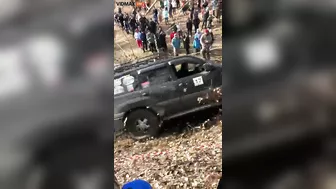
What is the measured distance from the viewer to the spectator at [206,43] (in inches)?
68.6

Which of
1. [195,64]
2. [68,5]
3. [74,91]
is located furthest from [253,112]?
[68,5]

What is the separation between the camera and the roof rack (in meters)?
1.74

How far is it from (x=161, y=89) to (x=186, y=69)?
0.44 ft

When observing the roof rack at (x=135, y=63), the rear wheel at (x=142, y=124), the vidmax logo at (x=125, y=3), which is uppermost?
the vidmax logo at (x=125, y=3)

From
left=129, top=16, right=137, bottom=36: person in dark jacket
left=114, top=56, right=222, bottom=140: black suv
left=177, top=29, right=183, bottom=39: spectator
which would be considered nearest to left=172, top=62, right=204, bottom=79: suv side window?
left=114, top=56, right=222, bottom=140: black suv

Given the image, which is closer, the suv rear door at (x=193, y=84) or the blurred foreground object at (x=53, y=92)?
the blurred foreground object at (x=53, y=92)

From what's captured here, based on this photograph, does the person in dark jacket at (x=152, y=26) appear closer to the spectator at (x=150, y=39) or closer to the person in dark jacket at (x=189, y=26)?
the spectator at (x=150, y=39)

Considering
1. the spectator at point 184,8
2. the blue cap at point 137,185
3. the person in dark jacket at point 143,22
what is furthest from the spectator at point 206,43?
the blue cap at point 137,185

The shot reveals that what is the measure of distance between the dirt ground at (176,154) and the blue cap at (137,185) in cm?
2

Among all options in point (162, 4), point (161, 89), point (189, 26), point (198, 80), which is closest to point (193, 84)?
point (198, 80)

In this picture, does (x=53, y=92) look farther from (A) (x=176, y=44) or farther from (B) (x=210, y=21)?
(B) (x=210, y=21)

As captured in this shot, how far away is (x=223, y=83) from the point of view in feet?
5.97

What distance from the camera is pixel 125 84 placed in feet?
→ 5.75

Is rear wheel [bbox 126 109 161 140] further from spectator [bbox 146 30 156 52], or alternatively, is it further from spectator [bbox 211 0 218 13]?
spectator [bbox 211 0 218 13]
